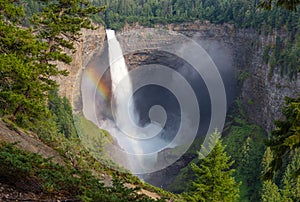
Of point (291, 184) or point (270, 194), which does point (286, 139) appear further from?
point (291, 184)

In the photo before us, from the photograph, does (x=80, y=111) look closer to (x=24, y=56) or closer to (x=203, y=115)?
(x=203, y=115)

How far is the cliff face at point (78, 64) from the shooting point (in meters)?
58.3

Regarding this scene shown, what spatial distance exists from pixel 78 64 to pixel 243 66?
27658mm

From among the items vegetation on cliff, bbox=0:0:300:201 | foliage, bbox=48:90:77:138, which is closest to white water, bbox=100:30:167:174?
foliage, bbox=48:90:77:138

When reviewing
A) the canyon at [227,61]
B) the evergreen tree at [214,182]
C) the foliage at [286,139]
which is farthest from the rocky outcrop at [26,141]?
the canyon at [227,61]

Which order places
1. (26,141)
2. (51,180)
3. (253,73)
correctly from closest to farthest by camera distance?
(51,180)
(26,141)
(253,73)

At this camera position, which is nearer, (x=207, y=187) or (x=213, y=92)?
(x=207, y=187)

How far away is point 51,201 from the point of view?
398 inches

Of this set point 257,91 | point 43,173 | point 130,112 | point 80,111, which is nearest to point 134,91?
point 130,112

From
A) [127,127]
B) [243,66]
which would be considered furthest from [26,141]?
[243,66]

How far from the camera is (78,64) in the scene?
6016 cm

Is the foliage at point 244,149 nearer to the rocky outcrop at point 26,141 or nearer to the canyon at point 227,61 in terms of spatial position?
the canyon at point 227,61

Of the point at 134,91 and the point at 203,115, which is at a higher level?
the point at 134,91

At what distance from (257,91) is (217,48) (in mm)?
15235
